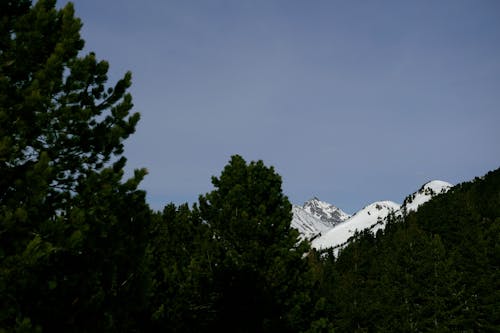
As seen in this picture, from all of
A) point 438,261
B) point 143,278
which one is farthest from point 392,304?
point 143,278

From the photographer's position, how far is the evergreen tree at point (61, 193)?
642cm

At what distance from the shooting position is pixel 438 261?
123 feet

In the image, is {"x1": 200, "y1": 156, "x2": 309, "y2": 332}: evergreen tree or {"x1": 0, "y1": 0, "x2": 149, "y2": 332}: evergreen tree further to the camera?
{"x1": 200, "y1": 156, "x2": 309, "y2": 332}: evergreen tree

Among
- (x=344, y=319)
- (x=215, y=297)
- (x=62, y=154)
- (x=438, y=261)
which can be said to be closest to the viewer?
(x=62, y=154)

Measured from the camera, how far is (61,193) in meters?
7.28

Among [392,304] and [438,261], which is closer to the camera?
[438,261]

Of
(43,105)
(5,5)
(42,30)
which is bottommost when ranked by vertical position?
(43,105)

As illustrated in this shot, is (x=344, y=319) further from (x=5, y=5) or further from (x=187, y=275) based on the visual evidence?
(x=5, y=5)

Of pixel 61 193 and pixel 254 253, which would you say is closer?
pixel 61 193

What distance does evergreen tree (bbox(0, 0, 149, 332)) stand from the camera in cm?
642

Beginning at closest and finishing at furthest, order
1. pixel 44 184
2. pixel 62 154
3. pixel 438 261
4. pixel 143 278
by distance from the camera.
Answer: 1. pixel 44 184
2. pixel 62 154
3. pixel 143 278
4. pixel 438 261

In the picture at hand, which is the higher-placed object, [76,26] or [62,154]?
[76,26]

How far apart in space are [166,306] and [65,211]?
1058 centimetres

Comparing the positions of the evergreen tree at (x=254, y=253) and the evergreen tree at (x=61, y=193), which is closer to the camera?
the evergreen tree at (x=61, y=193)
